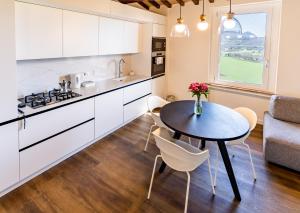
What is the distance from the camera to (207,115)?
101 inches

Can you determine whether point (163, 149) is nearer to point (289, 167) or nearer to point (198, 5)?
point (289, 167)

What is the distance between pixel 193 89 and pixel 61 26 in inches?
71.5

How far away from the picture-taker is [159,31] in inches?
187

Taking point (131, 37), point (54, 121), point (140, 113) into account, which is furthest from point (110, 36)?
point (54, 121)

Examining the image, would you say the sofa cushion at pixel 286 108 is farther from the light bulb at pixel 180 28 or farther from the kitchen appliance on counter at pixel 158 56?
Result: the kitchen appliance on counter at pixel 158 56

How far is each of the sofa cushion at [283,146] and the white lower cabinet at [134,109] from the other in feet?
7.36

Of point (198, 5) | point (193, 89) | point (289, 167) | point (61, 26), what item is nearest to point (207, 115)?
point (193, 89)

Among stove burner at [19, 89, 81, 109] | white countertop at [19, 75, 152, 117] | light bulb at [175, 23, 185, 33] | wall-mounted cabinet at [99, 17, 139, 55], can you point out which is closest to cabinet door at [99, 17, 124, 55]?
wall-mounted cabinet at [99, 17, 139, 55]

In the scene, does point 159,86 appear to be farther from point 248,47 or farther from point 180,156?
point 180,156

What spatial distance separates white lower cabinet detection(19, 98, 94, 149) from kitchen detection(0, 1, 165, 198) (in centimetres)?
1

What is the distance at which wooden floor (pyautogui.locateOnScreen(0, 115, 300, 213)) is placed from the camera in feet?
7.02

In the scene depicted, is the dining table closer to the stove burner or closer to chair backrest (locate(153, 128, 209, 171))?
chair backrest (locate(153, 128, 209, 171))

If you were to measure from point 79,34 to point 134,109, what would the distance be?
1724 mm

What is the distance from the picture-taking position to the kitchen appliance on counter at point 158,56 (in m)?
4.62
